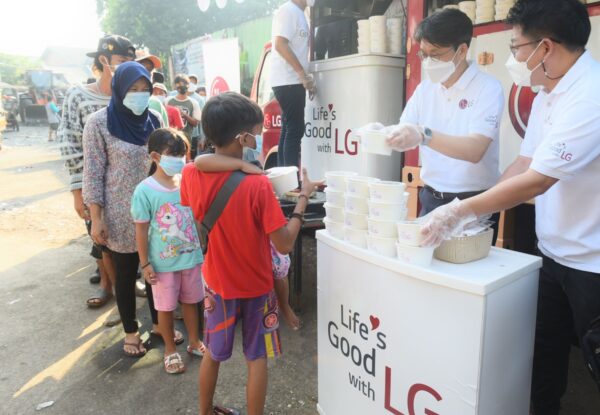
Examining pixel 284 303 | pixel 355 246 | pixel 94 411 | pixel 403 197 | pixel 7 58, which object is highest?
pixel 7 58

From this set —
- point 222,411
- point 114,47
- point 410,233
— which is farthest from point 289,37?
point 222,411

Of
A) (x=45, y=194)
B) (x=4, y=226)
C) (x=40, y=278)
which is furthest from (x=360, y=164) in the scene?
(x=45, y=194)

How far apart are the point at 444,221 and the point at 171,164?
1617 mm

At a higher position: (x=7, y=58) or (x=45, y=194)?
(x=7, y=58)

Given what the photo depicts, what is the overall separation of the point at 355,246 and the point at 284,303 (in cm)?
65

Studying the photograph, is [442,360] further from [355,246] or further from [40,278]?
[40,278]

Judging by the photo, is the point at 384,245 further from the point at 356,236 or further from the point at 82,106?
the point at 82,106

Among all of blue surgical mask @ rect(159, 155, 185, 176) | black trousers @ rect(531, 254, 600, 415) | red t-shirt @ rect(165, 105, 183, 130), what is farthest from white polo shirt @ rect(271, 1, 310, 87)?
black trousers @ rect(531, 254, 600, 415)

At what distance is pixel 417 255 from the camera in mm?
1500

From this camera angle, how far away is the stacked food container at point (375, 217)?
1512 millimetres

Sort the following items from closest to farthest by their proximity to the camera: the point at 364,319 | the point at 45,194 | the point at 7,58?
1. the point at 364,319
2. the point at 45,194
3. the point at 7,58

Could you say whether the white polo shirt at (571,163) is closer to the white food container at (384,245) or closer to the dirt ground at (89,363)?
the white food container at (384,245)

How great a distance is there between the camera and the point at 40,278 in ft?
13.9

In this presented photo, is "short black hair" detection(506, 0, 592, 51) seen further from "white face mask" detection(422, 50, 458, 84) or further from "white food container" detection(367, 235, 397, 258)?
"white food container" detection(367, 235, 397, 258)
